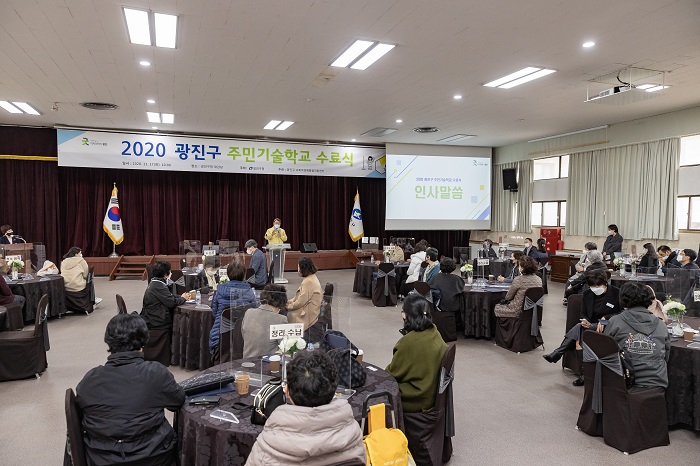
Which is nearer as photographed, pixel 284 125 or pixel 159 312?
pixel 159 312

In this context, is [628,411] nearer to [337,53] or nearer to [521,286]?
[521,286]

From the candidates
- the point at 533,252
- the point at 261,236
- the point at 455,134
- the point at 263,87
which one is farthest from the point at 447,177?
the point at 263,87

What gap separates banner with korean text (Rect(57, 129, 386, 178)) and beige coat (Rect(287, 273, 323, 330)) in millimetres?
8463

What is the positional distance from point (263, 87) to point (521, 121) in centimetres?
570

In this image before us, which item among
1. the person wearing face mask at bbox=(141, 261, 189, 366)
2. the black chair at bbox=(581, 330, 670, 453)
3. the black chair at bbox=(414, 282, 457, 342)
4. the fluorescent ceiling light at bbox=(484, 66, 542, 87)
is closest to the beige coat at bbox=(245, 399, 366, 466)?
the black chair at bbox=(581, 330, 670, 453)

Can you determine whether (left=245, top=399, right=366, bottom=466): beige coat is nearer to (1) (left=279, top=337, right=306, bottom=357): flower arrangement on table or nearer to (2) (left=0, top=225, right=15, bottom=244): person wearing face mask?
(1) (left=279, top=337, right=306, bottom=357): flower arrangement on table

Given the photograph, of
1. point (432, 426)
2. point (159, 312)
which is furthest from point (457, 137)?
point (432, 426)

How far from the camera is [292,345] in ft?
8.79

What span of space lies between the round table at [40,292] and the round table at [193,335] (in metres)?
3.08

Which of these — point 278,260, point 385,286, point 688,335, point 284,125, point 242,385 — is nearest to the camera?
point 242,385

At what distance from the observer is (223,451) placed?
2.16 metres

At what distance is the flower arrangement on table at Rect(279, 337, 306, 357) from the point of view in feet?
8.77

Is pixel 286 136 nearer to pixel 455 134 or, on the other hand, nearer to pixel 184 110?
pixel 184 110

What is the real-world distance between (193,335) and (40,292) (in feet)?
11.3
